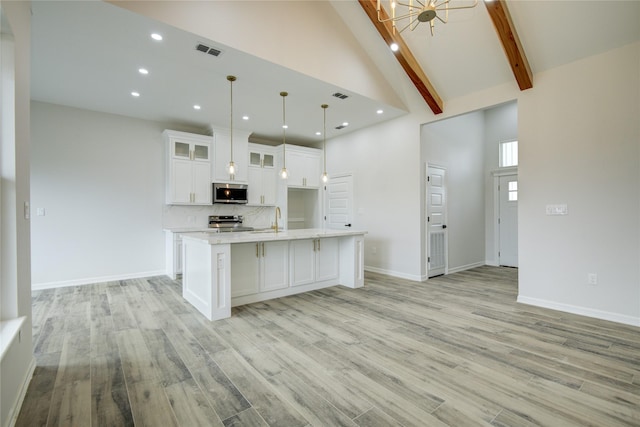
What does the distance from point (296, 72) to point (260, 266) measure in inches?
99.7

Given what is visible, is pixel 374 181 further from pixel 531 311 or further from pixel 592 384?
pixel 592 384

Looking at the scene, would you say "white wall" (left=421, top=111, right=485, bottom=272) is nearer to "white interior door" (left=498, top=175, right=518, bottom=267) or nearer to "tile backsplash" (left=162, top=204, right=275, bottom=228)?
"white interior door" (left=498, top=175, right=518, bottom=267)

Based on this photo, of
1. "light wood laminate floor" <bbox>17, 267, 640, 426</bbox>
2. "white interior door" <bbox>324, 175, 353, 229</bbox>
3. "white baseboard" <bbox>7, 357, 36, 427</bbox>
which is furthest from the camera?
"white interior door" <bbox>324, 175, 353, 229</bbox>

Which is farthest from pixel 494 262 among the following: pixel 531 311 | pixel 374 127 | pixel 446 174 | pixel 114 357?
pixel 114 357

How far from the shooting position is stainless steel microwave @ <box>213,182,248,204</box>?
591 centimetres

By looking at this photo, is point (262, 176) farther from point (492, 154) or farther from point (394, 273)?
point (492, 154)

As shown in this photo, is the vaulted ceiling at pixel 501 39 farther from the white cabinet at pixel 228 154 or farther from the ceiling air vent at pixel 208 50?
the white cabinet at pixel 228 154

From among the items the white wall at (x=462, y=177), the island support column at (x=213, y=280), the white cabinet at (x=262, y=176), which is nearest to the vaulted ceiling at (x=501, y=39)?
the white wall at (x=462, y=177)

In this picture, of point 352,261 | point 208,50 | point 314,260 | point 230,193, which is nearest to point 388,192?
point 352,261

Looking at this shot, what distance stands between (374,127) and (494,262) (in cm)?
397

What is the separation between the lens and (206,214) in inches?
241

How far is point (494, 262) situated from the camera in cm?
655

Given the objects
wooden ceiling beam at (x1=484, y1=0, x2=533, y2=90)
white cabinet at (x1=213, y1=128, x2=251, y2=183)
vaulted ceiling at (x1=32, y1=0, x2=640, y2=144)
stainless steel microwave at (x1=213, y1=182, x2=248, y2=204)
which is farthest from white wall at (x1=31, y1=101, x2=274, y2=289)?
wooden ceiling beam at (x1=484, y1=0, x2=533, y2=90)

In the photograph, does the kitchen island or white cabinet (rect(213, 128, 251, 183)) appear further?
white cabinet (rect(213, 128, 251, 183))
